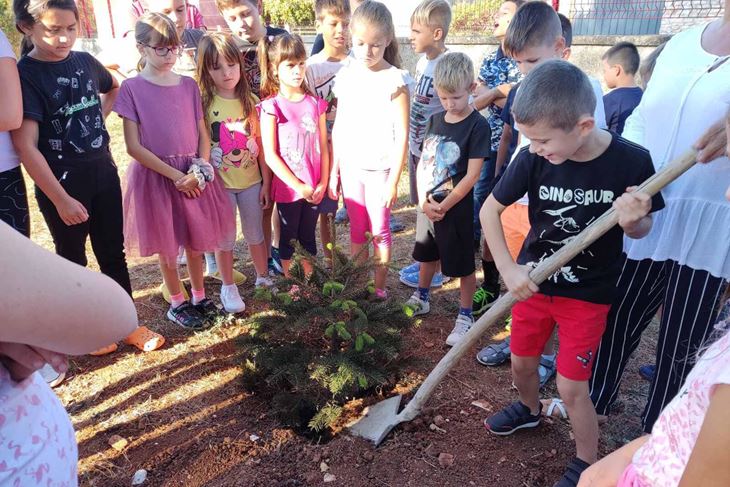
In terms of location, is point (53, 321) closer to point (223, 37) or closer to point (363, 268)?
point (363, 268)

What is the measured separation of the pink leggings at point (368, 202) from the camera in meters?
3.52

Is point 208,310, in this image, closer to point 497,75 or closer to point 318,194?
point 318,194

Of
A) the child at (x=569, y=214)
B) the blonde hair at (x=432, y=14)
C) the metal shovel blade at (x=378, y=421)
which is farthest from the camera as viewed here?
the blonde hair at (x=432, y=14)

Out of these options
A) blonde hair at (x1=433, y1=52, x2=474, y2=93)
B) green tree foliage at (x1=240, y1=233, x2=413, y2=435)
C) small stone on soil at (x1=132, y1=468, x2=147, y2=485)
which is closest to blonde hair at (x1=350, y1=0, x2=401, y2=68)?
blonde hair at (x1=433, y1=52, x2=474, y2=93)

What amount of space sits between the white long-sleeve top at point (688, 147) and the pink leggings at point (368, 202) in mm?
1731

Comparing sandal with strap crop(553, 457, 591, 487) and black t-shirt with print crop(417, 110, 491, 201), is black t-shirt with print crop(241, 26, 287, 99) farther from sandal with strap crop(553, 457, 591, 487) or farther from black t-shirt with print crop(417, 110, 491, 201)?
sandal with strap crop(553, 457, 591, 487)

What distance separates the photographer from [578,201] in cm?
203

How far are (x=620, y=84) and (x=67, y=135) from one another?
155 inches

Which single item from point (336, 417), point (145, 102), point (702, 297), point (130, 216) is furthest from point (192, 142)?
point (702, 297)

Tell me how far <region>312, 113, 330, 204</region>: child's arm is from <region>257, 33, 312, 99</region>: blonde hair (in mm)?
242

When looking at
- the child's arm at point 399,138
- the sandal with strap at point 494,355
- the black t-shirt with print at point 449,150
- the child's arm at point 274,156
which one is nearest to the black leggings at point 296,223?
the child's arm at point 274,156

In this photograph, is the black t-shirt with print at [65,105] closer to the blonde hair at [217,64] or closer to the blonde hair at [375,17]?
the blonde hair at [217,64]

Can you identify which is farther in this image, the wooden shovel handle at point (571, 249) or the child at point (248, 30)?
the child at point (248, 30)

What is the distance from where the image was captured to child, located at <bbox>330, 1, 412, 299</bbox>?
334 cm
